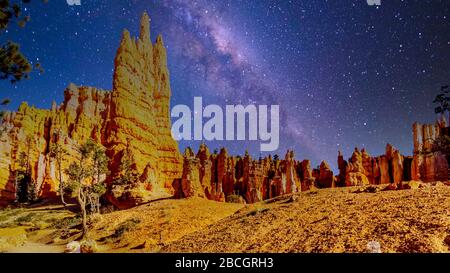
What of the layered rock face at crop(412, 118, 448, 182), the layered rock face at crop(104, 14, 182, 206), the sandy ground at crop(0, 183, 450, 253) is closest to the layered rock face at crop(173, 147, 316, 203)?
the layered rock face at crop(104, 14, 182, 206)

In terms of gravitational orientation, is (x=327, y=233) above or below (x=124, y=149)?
below

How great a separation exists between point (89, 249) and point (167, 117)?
43.7 metres

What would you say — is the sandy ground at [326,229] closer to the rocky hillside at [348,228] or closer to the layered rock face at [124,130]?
the rocky hillside at [348,228]

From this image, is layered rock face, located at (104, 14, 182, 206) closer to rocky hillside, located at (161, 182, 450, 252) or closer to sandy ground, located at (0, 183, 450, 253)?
sandy ground, located at (0, 183, 450, 253)

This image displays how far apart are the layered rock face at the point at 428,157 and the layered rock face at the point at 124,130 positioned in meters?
27.6

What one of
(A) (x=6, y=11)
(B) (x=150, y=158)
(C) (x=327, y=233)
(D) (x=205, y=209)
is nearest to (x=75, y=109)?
(B) (x=150, y=158)

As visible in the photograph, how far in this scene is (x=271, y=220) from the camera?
10.6m

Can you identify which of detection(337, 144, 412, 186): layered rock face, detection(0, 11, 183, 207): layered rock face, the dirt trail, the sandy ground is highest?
detection(0, 11, 183, 207): layered rock face

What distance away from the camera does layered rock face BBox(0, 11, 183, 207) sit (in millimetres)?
45156

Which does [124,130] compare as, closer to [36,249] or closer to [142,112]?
[142,112]

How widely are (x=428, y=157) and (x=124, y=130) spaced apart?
37.3 meters

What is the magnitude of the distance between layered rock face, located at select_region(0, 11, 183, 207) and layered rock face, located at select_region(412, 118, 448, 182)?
27.6m
